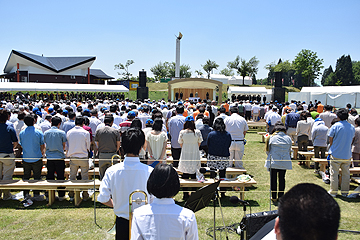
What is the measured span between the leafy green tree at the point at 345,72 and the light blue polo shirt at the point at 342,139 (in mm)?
76151

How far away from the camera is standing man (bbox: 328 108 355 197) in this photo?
20.9ft

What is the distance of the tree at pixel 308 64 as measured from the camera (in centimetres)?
6800

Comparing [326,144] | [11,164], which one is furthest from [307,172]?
[11,164]

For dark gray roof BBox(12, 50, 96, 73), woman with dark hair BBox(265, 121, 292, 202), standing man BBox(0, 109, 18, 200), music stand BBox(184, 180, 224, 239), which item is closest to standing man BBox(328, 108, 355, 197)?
woman with dark hair BBox(265, 121, 292, 202)

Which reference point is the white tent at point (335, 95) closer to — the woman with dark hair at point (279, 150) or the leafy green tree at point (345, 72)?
the woman with dark hair at point (279, 150)

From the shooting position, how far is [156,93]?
4438 centimetres

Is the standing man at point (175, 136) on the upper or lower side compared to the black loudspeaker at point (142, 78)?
lower

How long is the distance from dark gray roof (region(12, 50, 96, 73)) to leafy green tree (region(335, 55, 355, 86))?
6214cm

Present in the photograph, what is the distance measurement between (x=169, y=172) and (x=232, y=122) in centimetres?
582

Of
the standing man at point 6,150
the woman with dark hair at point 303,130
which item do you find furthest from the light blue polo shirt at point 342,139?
the standing man at point 6,150

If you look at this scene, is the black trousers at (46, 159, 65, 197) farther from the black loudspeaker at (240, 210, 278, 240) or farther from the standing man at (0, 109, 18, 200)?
the black loudspeaker at (240, 210, 278, 240)

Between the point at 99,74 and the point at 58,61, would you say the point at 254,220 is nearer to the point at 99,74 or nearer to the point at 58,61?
the point at 58,61

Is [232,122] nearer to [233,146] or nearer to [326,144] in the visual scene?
[233,146]

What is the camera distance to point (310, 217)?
4.21ft
